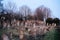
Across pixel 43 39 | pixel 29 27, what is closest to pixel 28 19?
pixel 29 27

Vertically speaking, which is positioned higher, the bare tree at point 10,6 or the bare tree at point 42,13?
the bare tree at point 10,6

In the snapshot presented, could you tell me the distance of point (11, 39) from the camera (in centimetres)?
92

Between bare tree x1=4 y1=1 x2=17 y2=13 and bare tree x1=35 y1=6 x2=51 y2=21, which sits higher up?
bare tree x1=4 y1=1 x2=17 y2=13

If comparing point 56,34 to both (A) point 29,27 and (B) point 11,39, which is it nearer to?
(A) point 29,27

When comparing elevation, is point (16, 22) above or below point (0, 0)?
below

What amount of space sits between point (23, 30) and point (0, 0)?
30 centimetres

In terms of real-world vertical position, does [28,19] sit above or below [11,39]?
above

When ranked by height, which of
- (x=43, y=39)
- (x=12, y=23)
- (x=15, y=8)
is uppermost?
(x=15, y=8)

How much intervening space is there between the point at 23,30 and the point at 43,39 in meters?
0.18

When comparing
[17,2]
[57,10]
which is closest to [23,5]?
[17,2]

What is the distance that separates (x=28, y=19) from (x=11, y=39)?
208mm

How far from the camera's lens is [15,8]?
37.5 inches

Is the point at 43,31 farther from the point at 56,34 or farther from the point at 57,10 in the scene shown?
the point at 57,10

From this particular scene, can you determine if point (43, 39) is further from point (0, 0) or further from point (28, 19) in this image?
point (0, 0)
